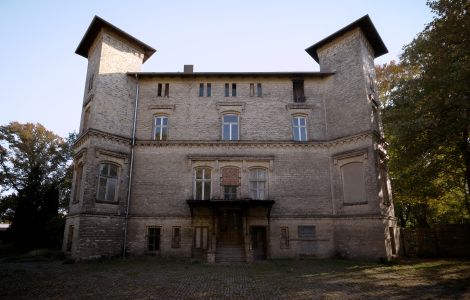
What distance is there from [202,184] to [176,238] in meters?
3.59

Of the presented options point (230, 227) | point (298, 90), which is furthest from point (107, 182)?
point (298, 90)

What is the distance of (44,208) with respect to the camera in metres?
25.0

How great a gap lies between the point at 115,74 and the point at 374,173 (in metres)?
17.0

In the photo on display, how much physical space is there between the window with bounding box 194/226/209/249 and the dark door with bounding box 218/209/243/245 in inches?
38.0

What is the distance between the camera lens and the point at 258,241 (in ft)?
59.3

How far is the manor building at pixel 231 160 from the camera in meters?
16.9

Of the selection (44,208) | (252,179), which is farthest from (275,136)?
(44,208)

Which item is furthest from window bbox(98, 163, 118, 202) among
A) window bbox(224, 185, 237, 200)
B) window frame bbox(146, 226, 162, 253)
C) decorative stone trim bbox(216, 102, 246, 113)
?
decorative stone trim bbox(216, 102, 246, 113)

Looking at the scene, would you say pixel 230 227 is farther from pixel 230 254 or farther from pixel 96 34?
pixel 96 34

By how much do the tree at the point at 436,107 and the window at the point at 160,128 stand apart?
1359 cm

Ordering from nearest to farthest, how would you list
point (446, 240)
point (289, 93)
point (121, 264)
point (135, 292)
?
point (135, 292) → point (121, 264) → point (446, 240) → point (289, 93)

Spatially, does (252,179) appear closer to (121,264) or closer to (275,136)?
(275,136)

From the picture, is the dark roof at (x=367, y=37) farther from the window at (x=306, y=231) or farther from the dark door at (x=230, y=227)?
the dark door at (x=230, y=227)

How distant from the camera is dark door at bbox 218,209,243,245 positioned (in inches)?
690
